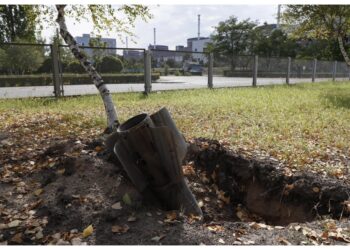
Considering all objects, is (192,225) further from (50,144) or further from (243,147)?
(50,144)

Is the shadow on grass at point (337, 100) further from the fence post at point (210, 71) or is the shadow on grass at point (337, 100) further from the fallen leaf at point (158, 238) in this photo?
the fallen leaf at point (158, 238)

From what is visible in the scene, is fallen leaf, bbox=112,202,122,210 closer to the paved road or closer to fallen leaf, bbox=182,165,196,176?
fallen leaf, bbox=182,165,196,176

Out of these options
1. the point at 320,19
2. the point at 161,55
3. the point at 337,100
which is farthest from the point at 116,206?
the point at 320,19

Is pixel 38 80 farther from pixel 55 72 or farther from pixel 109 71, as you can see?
pixel 109 71

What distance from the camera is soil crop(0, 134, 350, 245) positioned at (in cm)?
288

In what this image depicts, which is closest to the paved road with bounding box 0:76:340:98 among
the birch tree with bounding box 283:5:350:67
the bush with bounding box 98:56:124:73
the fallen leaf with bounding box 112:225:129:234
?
the bush with bounding box 98:56:124:73

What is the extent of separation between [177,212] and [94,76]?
3.29 metres

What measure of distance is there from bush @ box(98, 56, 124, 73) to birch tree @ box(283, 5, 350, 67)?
28.8ft

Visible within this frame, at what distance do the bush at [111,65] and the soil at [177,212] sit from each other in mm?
9235

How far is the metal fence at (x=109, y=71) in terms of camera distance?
11477 mm

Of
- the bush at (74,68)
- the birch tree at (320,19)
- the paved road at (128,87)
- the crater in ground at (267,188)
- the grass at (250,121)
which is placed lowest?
the crater in ground at (267,188)

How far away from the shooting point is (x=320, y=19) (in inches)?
622

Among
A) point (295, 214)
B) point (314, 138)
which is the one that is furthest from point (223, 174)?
point (314, 138)

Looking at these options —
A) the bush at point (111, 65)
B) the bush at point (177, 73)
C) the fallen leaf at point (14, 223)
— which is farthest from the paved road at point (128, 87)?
the fallen leaf at point (14, 223)
